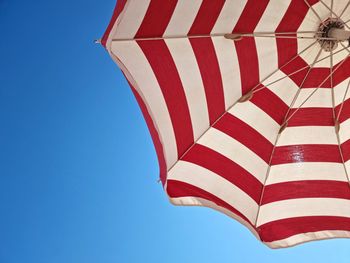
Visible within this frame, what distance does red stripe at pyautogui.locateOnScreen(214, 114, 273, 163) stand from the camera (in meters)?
2.73

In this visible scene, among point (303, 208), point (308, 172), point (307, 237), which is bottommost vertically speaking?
point (307, 237)

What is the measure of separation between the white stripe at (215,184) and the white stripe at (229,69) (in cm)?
51

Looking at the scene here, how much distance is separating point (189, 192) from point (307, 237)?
3.21 ft

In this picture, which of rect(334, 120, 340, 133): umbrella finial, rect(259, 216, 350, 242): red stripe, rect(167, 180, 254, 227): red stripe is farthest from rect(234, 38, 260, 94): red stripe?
rect(259, 216, 350, 242): red stripe

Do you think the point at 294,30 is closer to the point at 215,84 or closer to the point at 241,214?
the point at 215,84

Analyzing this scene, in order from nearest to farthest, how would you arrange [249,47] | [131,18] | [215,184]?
[131,18] < [249,47] < [215,184]

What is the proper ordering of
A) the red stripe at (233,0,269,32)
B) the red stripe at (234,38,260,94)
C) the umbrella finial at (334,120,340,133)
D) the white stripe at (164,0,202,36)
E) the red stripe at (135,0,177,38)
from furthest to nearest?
the umbrella finial at (334,120,340,133) → the red stripe at (234,38,260,94) → the red stripe at (233,0,269,32) → the white stripe at (164,0,202,36) → the red stripe at (135,0,177,38)

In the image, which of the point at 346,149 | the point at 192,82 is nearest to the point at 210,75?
the point at 192,82

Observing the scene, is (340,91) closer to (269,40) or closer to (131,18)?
(269,40)

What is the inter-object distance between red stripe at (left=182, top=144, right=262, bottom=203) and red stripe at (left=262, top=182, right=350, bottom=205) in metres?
0.10

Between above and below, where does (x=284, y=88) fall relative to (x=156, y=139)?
above

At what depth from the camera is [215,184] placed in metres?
2.72

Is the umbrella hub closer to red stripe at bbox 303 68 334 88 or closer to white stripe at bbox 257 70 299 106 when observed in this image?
red stripe at bbox 303 68 334 88

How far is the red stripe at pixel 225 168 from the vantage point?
2691mm
